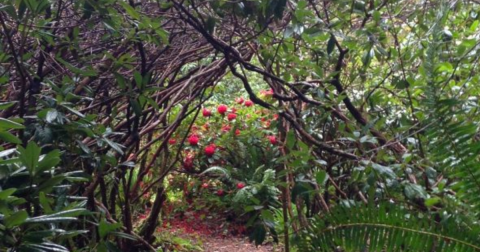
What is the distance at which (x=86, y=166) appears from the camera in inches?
90.9

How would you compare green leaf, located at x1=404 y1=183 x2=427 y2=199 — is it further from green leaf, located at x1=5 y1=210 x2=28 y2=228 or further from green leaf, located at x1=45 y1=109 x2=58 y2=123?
green leaf, located at x1=5 y1=210 x2=28 y2=228

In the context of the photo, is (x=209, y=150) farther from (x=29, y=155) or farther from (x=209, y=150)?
(x=29, y=155)

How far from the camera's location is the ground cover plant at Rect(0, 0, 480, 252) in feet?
5.51

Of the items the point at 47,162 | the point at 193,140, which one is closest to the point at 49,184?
the point at 47,162

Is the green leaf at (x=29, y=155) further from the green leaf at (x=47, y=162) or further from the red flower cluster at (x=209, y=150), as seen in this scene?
the red flower cluster at (x=209, y=150)

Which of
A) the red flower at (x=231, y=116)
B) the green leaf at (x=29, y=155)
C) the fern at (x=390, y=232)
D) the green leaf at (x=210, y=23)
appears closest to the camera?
the green leaf at (x=29, y=155)

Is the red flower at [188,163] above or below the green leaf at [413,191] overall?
above

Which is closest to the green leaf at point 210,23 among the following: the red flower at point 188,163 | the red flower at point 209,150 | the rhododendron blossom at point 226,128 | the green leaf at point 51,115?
the green leaf at point 51,115

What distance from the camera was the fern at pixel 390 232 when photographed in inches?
65.5

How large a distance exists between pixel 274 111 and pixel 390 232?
1121 mm

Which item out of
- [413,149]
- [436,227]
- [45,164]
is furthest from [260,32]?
[45,164]

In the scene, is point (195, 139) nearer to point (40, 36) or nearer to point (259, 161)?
point (259, 161)

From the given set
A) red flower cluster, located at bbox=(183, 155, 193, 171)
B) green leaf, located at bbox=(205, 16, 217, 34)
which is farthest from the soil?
green leaf, located at bbox=(205, 16, 217, 34)

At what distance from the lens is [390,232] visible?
5.51 feet
